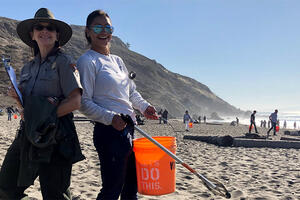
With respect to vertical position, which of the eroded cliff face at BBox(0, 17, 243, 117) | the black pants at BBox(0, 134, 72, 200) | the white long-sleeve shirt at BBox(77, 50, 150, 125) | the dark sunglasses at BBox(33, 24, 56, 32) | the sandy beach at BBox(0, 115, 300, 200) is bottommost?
the sandy beach at BBox(0, 115, 300, 200)

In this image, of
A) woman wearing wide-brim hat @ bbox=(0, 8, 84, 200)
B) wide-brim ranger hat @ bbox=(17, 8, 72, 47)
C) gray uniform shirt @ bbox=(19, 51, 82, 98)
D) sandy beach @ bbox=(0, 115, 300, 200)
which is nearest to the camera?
woman wearing wide-brim hat @ bbox=(0, 8, 84, 200)

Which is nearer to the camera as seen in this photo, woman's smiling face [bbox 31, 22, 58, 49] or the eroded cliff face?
woman's smiling face [bbox 31, 22, 58, 49]

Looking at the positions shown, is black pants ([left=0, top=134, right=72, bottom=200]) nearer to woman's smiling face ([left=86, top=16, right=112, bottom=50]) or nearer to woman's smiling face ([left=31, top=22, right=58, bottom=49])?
woman's smiling face ([left=31, top=22, right=58, bottom=49])

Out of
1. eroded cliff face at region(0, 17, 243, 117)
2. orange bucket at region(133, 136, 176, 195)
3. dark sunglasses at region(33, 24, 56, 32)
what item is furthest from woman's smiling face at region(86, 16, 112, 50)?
eroded cliff face at region(0, 17, 243, 117)

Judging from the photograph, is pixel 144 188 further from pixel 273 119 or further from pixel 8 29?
pixel 8 29

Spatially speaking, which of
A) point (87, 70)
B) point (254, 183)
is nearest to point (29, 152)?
point (87, 70)

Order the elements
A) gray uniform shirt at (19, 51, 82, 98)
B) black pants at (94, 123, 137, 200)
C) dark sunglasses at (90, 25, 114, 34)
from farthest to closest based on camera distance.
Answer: dark sunglasses at (90, 25, 114, 34)
black pants at (94, 123, 137, 200)
gray uniform shirt at (19, 51, 82, 98)

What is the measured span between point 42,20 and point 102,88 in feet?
2.30

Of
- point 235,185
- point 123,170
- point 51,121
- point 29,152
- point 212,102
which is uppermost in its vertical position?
point 212,102

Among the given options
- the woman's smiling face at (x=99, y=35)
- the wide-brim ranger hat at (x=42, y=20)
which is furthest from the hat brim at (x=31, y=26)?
the woman's smiling face at (x=99, y=35)

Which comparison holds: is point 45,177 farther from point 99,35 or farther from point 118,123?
point 99,35

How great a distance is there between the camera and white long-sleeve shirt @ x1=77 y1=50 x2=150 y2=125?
2.20 m

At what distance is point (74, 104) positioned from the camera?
203cm

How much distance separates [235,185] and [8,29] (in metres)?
104
